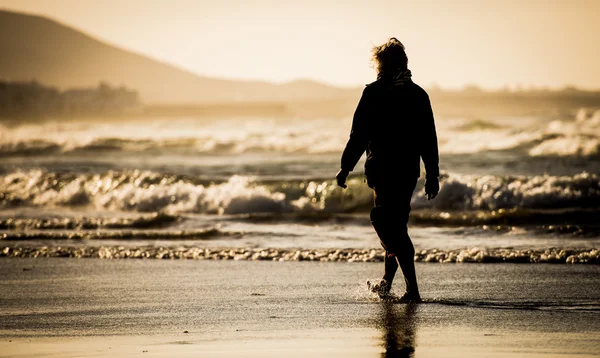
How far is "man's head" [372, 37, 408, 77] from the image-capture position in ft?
21.3

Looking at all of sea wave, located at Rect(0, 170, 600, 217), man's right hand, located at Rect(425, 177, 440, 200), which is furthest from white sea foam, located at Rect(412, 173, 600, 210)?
man's right hand, located at Rect(425, 177, 440, 200)

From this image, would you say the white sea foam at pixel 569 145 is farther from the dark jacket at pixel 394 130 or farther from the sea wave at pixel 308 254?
the dark jacket at pixel 394 130

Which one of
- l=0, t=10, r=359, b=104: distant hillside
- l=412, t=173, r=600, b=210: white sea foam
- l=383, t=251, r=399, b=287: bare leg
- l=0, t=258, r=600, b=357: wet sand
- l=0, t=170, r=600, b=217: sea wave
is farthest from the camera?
l=0, t=10, r=359, b=104: distant hillside

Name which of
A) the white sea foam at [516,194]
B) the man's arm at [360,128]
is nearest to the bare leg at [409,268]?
the man's arm at [360,128]

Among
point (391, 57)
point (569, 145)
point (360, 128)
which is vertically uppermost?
point (569, 145)

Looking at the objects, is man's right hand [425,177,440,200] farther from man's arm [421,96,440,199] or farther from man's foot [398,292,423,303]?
man's foot [398,292,423,303]

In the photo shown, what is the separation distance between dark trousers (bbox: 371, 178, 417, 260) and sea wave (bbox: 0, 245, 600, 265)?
10.2ft

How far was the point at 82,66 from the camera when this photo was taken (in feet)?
463

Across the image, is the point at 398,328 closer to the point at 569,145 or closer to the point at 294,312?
the point at 294,312

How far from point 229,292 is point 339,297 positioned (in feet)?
3.13

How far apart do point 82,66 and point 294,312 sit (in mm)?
139646

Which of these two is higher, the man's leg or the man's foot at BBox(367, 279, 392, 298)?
the man's leg

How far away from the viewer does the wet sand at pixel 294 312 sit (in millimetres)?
5223

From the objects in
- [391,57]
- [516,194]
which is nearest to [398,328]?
[391,57]
